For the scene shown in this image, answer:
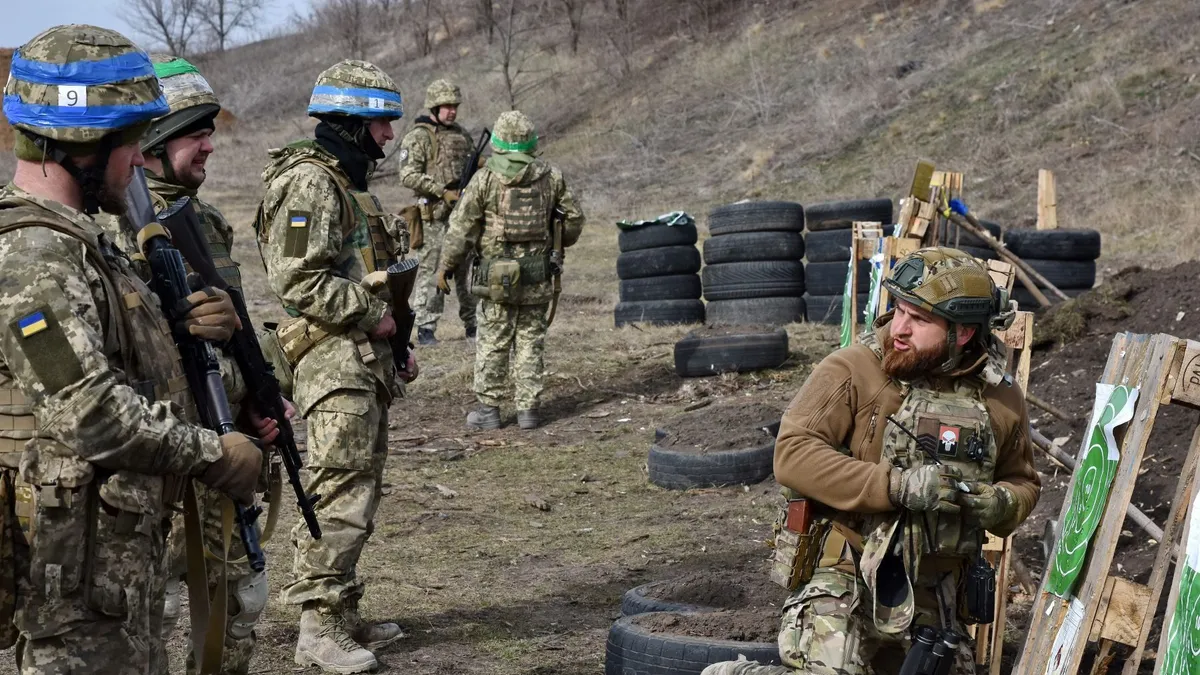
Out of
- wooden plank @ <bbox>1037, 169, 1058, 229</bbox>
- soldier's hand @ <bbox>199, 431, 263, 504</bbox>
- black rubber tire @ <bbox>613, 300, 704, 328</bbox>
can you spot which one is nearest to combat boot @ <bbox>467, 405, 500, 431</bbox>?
black rubber tire @ <bbox>613, 300, 704, 328</bbox>

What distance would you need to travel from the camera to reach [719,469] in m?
9.04

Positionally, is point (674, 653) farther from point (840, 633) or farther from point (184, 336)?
point (184, 336)

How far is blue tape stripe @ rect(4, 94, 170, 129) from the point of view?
10.7 feet

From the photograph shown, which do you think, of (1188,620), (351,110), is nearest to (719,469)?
(351,110)

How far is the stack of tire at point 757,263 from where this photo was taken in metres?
13.4

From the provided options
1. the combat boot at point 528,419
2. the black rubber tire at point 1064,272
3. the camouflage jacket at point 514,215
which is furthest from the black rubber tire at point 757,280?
the combat boot at point 528,419

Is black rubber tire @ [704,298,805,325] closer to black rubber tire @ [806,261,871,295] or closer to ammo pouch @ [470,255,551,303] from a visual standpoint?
black rubber tire @ [806,261,871,295]

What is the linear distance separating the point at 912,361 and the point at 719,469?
4.89 m

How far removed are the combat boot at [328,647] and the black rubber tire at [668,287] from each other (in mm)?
8665

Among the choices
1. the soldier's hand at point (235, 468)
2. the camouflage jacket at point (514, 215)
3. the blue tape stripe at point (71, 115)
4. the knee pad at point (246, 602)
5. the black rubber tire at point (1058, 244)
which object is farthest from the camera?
the black rubber tire at point (1058, 244)

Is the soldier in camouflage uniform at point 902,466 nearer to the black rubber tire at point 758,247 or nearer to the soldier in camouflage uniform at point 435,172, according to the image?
the black rubber tire at point 758,247

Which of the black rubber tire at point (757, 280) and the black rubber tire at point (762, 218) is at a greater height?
the black rubber tire at point (762, 218)

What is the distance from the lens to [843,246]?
13484mm

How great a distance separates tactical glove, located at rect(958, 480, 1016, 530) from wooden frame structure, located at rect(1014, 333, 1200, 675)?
0.32 meters
